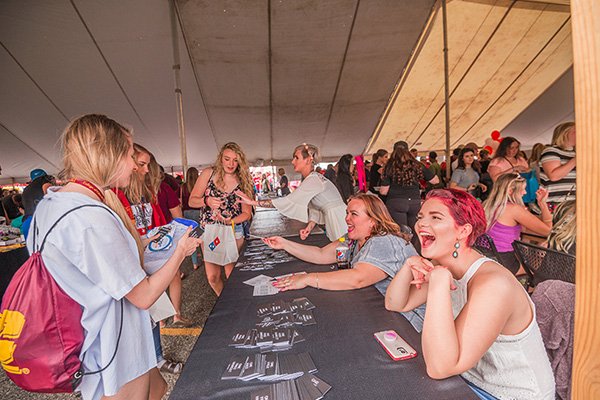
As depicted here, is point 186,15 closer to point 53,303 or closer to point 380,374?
point 53,303

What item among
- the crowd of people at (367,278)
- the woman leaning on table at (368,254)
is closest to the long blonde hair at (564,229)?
the crowd of people at (367,278)

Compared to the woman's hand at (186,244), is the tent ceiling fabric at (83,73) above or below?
above

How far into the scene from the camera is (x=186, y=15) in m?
6.58

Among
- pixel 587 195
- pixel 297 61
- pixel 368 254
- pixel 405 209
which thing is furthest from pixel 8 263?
pixel 297 61

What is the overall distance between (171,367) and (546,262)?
253 centimetres

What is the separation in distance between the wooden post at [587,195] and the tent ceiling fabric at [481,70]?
9227 millimetres

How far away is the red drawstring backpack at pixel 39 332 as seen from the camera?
93 cm

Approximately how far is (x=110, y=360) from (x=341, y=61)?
8656 mm

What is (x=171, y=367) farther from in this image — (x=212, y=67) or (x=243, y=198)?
(x=212, y=67)

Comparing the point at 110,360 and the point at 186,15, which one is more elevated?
the point at 186,15

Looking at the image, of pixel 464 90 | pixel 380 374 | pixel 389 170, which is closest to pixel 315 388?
pixel 380 374

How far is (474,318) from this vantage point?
35.4 inches

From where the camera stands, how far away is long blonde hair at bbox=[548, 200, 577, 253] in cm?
185

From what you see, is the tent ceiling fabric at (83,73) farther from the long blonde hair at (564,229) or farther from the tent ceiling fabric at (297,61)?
the long blonde hair at (564,229)
